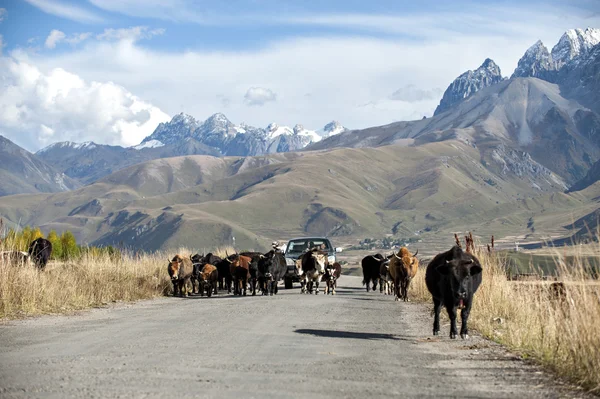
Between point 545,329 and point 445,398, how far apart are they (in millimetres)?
4978

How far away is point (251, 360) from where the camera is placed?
38.6 feet

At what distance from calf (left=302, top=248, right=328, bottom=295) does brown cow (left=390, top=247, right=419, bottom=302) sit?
3101 mm

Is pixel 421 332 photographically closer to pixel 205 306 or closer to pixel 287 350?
pixel 287 350

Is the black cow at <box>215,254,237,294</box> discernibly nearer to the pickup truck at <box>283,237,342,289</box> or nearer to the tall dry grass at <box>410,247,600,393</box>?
the pickup truck at <box>283,237,342,289</box>

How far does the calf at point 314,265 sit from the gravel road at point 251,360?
11.1 m

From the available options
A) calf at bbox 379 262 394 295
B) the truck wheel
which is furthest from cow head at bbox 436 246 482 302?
the truck wheel

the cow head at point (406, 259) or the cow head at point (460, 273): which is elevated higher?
the cow head at point (406, 259)

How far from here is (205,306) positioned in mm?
23531

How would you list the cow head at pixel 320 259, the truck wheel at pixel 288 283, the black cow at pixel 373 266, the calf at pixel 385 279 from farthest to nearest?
the truck wheel at pixel 288 283 < the black cow at pixel 373 266 < the calf at pixel 385 279 < the cow head at pixel 320 259

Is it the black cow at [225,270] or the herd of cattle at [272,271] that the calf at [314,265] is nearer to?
the herd of cattle at [272,271]

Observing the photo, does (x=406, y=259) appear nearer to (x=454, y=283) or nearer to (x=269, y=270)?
(x=269, y=270)

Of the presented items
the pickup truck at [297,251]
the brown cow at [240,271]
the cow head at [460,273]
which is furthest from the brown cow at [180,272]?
the cow head at [460,273]

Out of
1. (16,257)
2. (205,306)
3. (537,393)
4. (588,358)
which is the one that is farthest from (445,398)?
(16,257)

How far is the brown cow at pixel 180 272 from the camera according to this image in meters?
30.4
